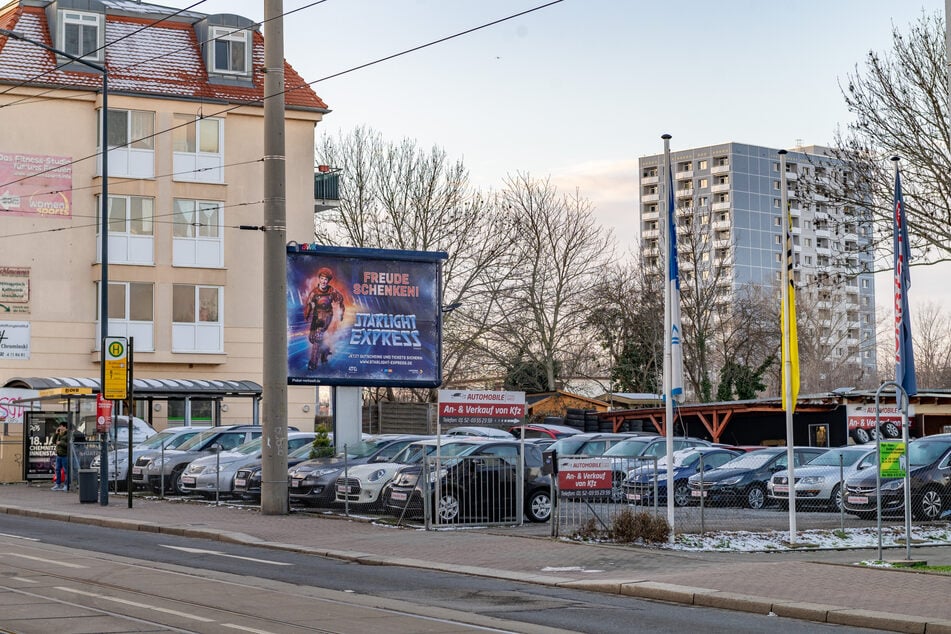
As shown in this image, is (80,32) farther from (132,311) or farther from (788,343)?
(788,343)

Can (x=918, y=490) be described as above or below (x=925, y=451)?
below

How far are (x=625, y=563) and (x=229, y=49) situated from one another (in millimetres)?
37787

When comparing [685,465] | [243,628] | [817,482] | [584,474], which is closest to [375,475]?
[584,474]

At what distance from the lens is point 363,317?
29531 mm

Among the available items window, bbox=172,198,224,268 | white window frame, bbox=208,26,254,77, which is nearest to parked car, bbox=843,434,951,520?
window, bbox=172,198,224,268

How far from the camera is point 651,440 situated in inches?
1275

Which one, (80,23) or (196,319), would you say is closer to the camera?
(80,23)

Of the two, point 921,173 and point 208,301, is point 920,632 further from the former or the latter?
point 208,301

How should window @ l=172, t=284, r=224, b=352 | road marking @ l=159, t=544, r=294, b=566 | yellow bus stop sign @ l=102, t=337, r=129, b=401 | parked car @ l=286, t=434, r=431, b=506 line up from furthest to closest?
window @ l=172, t=284, r=224, b=352
yellow bus stop sign @ l=102, t=337, r=129, b=401
parked car @ l=286, t=434, r=431, b=506
road marking @ l=159, t=544, r=294, b=566

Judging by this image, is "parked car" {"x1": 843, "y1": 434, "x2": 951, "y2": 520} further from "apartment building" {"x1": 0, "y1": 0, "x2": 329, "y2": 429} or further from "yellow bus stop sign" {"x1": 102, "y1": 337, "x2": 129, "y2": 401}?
"apartment building" {"x1": 0, "y1": 0, "x2": 329, "y2": 429}

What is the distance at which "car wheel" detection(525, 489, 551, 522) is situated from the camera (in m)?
23.5

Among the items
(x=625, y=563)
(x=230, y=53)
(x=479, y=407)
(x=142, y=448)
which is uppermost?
(x=230, y=53)

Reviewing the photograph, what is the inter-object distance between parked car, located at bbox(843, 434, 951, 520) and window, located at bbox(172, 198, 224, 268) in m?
29.9

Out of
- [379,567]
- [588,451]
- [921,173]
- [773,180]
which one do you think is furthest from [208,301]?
[773,180]
